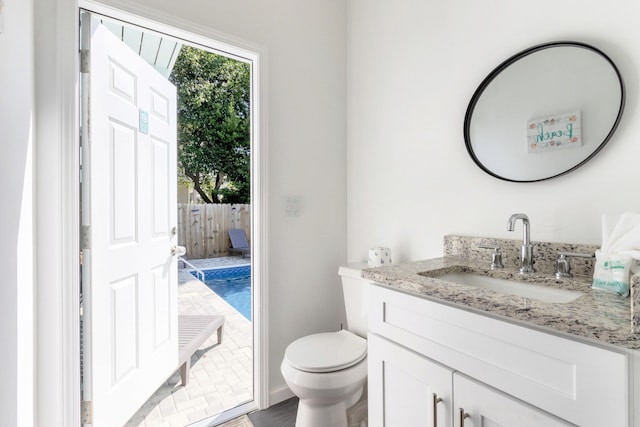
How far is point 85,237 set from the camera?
1377 millimetres

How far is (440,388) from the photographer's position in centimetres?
91

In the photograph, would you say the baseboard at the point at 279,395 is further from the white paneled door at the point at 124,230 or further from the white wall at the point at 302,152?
the white paneled door at the point at 124,230

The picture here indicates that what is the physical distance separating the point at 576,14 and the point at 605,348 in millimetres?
1172

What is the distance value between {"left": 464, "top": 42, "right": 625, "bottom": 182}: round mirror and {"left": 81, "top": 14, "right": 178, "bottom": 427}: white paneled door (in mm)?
1694

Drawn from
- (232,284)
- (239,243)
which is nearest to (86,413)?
(232,284)

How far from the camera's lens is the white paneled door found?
1.39 m

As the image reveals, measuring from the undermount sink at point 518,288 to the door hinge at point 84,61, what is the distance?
1.69m

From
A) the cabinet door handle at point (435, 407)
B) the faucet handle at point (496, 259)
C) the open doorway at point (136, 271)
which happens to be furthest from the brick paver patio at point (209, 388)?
the faucet handle at point (496, 259)

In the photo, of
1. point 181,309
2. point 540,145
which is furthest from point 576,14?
point 181,309

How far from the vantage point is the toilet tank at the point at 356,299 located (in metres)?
1.64

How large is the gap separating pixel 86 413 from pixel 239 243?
18.0ft

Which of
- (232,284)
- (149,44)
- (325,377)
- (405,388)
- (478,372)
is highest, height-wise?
(149,44)

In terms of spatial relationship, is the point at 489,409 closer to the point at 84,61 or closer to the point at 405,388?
the point at 405,388

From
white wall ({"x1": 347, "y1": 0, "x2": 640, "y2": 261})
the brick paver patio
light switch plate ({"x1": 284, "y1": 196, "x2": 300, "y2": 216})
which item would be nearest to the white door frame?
the brick paver patio
